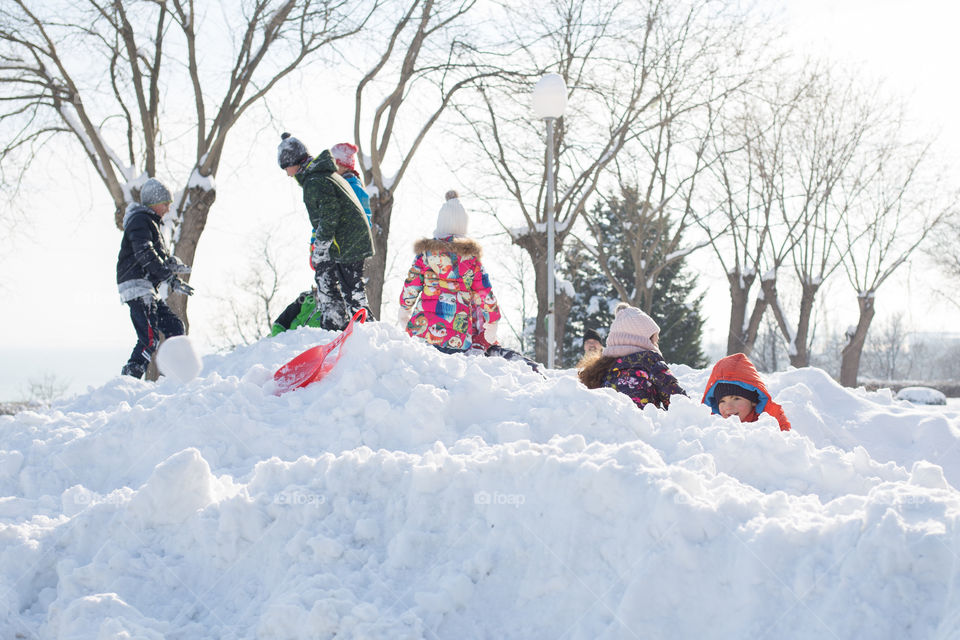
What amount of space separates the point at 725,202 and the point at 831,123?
2.82 meters

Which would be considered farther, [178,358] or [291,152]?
[291,152]

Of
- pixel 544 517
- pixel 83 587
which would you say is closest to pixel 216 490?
pixel 83 587

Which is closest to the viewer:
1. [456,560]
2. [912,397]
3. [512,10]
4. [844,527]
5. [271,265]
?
[844,527]

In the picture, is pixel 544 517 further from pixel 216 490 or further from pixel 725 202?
pixel 725 202

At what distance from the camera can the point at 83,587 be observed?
248 cm

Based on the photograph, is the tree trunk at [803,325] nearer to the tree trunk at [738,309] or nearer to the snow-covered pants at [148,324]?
the tree trunk at [738,309]

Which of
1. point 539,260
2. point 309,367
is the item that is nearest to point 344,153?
point 309,367

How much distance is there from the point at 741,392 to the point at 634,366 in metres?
0.77

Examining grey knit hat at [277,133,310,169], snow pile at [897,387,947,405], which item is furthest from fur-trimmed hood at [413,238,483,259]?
snow pile at [897,387,947,405]

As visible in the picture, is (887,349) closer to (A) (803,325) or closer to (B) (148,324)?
(A) (803,325)

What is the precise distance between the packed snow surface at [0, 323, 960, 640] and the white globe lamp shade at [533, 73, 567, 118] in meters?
6.88

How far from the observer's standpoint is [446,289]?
20.6 feet

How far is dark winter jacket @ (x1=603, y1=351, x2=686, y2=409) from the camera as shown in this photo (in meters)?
4.12

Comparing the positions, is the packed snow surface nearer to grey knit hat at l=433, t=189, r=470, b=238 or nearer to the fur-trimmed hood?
the fur-trimmed hood
